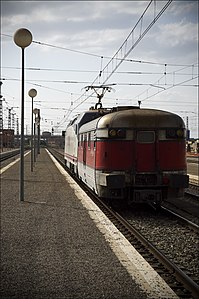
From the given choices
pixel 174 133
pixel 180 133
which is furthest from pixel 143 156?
pixel 180 133

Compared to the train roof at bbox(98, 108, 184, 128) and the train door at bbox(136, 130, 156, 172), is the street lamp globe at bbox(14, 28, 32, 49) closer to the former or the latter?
the train roof at bbox(98, 108, 184, 128)

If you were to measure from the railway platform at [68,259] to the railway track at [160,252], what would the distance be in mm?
238

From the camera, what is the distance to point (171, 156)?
11.5 meters

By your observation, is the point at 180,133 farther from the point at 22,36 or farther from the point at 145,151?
the point at 22,36

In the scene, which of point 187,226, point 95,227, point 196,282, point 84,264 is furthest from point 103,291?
point 187,226

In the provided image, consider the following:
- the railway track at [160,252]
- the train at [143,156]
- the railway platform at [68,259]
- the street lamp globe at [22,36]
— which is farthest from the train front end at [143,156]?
the street lamp globe at [22,36]

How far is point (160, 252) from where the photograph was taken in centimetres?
754

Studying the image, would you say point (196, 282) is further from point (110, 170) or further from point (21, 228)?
point (110, 170)

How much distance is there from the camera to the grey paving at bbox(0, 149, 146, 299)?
5.56m

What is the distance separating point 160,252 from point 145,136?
4.52 meters

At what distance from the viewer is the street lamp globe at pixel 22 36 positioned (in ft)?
42.2

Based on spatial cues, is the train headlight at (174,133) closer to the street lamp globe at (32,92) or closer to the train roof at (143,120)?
the train roof at (143,120)

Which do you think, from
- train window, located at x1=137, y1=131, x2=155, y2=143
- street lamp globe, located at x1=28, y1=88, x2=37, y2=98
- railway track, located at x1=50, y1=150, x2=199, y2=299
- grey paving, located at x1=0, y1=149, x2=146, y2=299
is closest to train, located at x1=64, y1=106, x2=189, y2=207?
train window, located at x1=137, y1=131, x2=155, y2=143

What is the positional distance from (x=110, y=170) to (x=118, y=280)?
5678 millimetres
